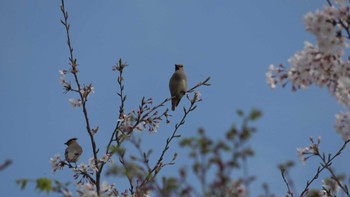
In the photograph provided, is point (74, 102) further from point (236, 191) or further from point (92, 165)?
point (236, 191)

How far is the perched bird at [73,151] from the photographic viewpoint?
1141cm

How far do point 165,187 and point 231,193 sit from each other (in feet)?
2.00

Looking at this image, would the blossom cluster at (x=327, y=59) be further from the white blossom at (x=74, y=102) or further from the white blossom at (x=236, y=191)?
the white blossom at (x=74, y=102)

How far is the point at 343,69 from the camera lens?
16.8ft

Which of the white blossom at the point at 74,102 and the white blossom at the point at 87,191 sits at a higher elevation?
the white blossom at the point at 74,102

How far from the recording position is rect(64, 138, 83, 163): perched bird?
11414 millimetres

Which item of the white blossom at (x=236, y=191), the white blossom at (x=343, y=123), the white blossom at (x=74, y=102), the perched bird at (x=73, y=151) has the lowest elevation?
the white blossom at (x=236, y=191)

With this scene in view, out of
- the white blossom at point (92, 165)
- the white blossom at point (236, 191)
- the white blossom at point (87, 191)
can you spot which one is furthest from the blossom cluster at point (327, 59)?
the white blossom at point (92, 165)

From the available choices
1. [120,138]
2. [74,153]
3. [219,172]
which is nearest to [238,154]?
[219,172]

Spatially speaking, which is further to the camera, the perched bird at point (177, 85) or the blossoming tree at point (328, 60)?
the perched bird at point (177, 85)

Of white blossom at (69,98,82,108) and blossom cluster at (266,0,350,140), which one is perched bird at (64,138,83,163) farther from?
blossom cluster at (266,0,350,140)

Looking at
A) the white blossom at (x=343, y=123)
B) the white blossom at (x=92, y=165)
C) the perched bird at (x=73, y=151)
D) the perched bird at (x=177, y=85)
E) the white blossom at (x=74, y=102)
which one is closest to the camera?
the white blossom at (x=343, y=123)

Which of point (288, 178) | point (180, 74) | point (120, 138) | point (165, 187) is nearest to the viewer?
point (165, 187)

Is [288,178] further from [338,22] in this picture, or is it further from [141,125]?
[141,125]
